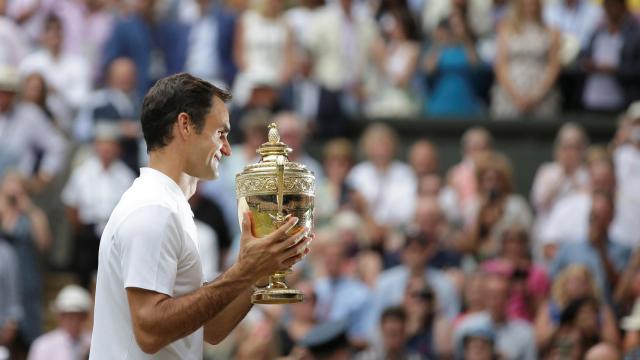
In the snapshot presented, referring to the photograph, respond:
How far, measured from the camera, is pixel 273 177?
528 centimetres

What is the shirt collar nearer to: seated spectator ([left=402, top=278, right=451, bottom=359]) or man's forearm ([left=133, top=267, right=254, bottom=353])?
man's forearm ([left=133, top=267, right=254, bottom=353])

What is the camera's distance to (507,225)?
12.1 meters

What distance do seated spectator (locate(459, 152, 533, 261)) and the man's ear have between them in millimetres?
7028

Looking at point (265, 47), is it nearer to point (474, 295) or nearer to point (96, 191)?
point (96, 191)

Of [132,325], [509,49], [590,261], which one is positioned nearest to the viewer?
[132,325]

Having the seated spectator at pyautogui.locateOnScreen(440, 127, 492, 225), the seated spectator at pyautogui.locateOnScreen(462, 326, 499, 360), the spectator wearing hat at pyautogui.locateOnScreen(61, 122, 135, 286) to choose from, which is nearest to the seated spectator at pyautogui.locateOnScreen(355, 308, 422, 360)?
the seated spectator at pyautogui.locateOnScreen(462, 326, 499, 360)

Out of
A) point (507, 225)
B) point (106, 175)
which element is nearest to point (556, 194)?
point (507, 225)

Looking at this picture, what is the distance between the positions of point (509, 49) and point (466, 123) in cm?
97

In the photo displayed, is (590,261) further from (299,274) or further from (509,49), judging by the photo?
(509,49)

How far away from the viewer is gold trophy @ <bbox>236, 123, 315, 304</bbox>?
5.23 meters

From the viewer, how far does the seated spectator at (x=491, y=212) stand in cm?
1232

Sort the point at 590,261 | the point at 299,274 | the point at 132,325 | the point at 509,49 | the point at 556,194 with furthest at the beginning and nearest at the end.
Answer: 1. the point at 509,49
2. the point at 556,194
3. the point at 299,274
4. the point at 590,261
5. the point at 132,325

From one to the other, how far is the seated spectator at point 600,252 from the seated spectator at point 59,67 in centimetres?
604

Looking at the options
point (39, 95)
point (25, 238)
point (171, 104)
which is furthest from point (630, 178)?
point (171, 104)
